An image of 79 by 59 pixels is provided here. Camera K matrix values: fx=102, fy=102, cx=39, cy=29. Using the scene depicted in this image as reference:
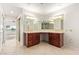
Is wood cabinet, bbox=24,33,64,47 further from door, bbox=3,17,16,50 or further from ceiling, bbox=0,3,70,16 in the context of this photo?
ceiling, bbox=0,3,70,16

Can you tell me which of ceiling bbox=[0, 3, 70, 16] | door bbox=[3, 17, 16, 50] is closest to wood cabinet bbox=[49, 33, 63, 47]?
ceiling bbox=[0, 3, 70, 16]

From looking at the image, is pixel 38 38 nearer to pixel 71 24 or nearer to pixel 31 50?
pixel 31 50

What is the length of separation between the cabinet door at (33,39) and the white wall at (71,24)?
0.46m

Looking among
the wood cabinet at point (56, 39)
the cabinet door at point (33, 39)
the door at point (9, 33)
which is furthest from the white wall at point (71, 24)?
the door at point (9, 33)

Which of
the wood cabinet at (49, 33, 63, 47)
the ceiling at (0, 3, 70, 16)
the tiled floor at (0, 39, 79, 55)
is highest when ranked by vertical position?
the ceiling at (0, 3, 70, 16)

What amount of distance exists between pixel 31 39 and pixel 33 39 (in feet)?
0.11

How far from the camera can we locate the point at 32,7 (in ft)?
5.69

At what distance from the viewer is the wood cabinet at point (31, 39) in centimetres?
174

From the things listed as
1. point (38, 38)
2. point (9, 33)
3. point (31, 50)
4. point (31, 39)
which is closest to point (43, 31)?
point (38, 38)

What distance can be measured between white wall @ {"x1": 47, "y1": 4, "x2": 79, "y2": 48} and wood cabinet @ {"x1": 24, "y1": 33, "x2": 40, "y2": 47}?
0.46 meters

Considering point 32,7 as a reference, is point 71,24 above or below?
below

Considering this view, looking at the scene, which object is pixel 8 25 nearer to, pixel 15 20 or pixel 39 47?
pixel 15 20

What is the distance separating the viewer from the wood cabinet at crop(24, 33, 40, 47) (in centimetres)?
174

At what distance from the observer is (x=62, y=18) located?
1.71 metres
